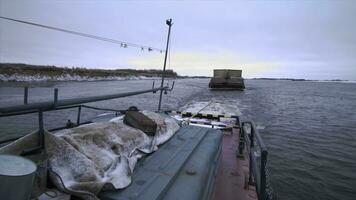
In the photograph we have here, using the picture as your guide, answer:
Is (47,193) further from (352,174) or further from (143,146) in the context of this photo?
(352,174)

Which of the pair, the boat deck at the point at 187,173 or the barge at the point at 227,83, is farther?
the barge at the point at 227,83

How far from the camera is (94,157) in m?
2.17

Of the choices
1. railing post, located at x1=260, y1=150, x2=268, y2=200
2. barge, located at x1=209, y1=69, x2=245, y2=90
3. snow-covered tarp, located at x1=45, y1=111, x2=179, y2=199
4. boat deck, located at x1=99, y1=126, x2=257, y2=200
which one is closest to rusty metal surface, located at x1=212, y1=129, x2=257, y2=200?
boat deck, located at x1=99, y1=126, x2=257, y2=200

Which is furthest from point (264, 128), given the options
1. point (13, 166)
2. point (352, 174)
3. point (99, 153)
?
point (13, 166)

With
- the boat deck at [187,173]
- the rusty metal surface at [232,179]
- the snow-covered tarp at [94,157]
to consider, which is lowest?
the rusty metal surface at [232,179]

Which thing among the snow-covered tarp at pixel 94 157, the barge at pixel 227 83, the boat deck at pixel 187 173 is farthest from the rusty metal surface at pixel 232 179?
the barge at pixel 227 83

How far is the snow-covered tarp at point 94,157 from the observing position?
1.88m

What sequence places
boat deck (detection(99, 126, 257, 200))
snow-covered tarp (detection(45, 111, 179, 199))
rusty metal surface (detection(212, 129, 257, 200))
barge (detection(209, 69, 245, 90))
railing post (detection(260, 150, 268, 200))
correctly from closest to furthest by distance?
snow-covered tarp (detection(45, 111, 179, 199))
boat deck (detection(99, 126, 257, 200))
railing post (detection(260, 150, 268, 200))
rusty metal surface (detection(212, 129, 257, 200))
barge (detection(209, 69, 245, 90))

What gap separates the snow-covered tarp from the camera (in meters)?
1.88

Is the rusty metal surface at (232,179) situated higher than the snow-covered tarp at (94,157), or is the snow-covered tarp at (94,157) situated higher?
the snow-covered tarp at (94,157)

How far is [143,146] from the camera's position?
9.75 ft

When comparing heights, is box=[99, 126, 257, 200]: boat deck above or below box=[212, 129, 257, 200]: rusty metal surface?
above

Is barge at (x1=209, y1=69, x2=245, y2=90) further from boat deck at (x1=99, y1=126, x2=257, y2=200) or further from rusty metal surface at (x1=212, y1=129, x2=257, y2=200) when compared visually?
boat deck at (x1=99, y1=126, x2=257, y2=200)

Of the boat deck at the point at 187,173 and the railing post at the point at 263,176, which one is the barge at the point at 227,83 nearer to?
the boat deck at the point at 187,173
